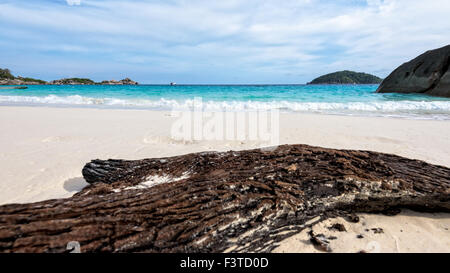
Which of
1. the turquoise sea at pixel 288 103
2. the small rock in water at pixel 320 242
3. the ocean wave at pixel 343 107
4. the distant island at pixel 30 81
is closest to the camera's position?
the small rock in water at pixel 320 242

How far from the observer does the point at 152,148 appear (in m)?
5.00

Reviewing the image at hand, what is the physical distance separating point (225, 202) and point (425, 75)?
2690cm

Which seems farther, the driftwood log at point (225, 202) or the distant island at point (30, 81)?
the distant island at point (30, 81)

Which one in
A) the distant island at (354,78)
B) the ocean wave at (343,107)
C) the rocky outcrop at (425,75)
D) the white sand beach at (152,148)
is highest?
the distant island at (354,78)

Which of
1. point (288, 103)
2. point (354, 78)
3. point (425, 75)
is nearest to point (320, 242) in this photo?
point (288, 103)

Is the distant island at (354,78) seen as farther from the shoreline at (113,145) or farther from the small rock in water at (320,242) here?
the small rock in water at (320,242)

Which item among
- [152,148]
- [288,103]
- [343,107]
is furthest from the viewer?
[288,103]

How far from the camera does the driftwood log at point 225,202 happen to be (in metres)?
1.39

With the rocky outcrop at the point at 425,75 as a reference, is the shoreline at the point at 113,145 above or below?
below

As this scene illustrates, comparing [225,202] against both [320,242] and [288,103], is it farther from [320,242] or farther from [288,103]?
[288,103]

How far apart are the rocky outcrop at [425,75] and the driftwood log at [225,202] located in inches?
903

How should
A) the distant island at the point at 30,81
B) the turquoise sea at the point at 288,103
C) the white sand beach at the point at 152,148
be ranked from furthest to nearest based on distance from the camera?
1. the distant island at the point at 30,81
2. the turquoise sea at the point at 288,103
3. the white sand beach at the point at 152,148

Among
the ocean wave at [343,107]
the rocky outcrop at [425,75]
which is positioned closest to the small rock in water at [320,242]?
the ocean wave at [343,107]

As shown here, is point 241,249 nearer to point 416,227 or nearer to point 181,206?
point 181,206
